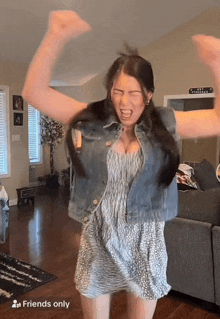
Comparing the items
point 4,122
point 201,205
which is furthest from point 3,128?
point 201,205

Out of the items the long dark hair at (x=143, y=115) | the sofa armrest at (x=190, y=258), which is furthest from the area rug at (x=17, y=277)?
the long dark hair at (x=143, y=115)

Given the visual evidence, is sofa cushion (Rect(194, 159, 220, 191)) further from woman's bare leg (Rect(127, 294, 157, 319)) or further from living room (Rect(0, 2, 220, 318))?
woman's bare leg (Rect(127, 294, 157, 319))

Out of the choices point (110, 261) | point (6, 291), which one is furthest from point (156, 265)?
point (6, 291)

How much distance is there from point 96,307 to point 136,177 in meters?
0.31

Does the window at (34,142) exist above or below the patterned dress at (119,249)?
above

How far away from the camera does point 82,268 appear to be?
2.59 ft

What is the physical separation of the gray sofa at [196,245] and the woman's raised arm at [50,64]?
1117 mm

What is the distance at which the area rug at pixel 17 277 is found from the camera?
1.84m

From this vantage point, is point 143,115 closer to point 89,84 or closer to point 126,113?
point 126,113

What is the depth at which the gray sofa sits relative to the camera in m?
1.62

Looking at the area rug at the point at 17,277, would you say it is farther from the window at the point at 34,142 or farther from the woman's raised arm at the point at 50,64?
the woman's raised arm at the point at 50,64

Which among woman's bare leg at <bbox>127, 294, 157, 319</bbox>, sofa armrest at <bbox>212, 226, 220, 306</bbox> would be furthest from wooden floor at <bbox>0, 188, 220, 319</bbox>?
woman's bare leg at <bbox>127, 294, 157, 319</bbox>

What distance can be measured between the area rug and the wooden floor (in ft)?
0.15

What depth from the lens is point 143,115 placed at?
2.36 feet
